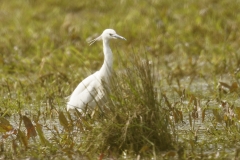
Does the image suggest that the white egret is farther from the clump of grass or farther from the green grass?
the clump of grass

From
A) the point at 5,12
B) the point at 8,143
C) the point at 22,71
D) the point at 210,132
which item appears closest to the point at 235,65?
the point at 22,71

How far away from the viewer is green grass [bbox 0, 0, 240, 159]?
4.24 m

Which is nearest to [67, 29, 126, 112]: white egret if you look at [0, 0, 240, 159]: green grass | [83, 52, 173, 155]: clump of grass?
[0, 0, 240, 159]: green grass

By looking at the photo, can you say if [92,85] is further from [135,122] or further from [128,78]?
[135,122]

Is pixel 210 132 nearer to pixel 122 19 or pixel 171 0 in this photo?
pixel 122 19

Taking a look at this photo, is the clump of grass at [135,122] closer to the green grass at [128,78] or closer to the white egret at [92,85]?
the green grass at [128,78]

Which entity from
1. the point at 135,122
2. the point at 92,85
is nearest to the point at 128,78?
Result: the point at 135,122

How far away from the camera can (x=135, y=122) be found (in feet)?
13.8

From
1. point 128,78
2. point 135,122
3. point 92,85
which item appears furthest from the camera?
point 92,85

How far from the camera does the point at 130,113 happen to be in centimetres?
420

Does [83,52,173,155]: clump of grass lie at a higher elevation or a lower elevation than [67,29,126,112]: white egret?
lower

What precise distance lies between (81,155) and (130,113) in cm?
37

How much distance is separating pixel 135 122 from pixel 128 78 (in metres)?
0.28

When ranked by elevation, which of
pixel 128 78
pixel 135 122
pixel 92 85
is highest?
pixel 92 85
